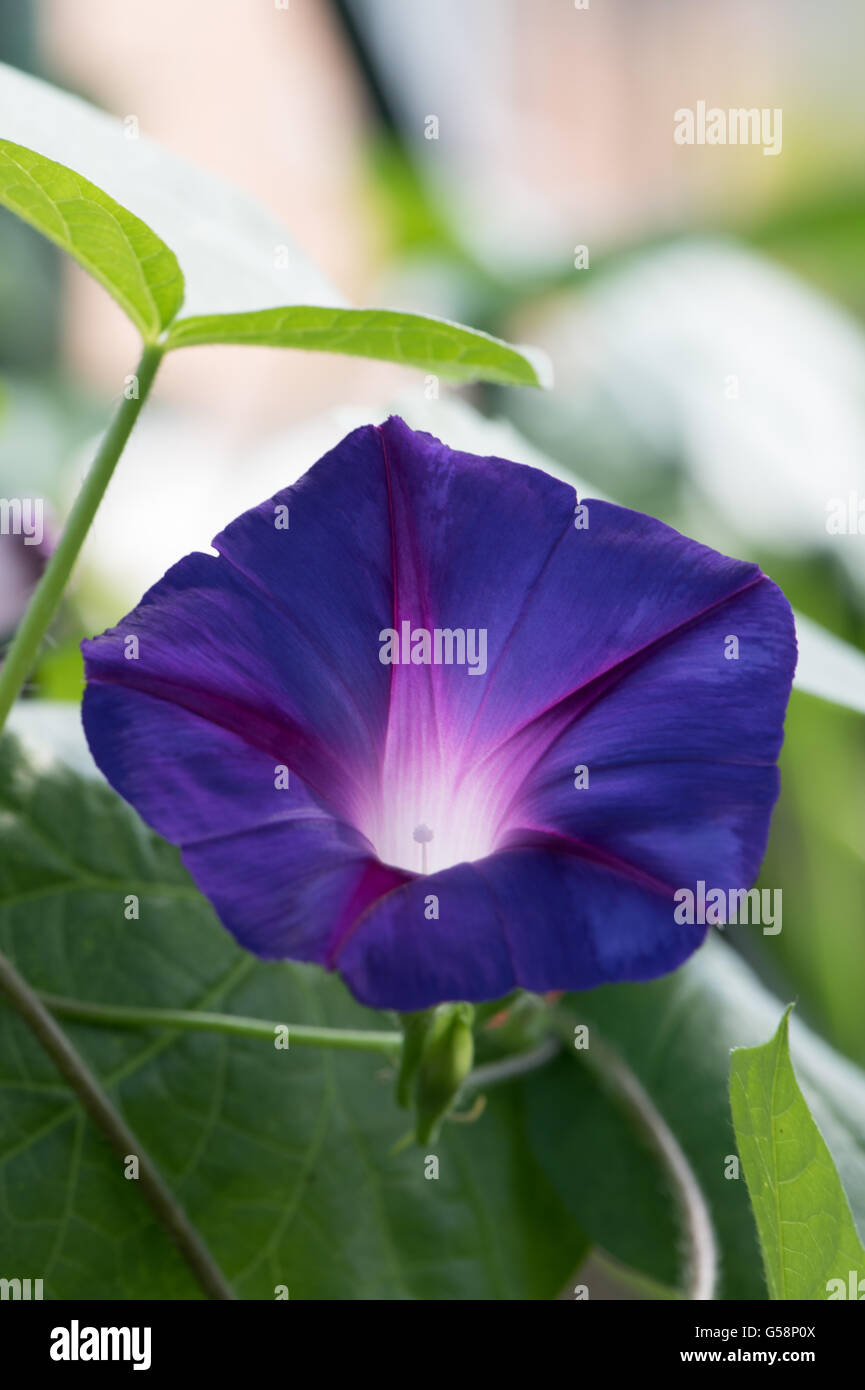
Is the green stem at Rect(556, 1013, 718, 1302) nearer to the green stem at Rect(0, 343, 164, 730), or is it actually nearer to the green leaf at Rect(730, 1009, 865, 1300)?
the green leaf at Rect(730, 1009, 865, 1300)

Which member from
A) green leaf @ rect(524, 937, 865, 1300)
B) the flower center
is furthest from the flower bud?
green leaf @ rect(524, 937, 865, 1300)

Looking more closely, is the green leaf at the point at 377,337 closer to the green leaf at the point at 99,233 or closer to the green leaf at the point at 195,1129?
the green leaf at the point at 99,233

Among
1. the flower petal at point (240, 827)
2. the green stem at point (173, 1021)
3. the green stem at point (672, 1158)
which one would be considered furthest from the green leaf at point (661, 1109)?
the flower petal at point (240, 827)

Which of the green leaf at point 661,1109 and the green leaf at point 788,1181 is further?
the green leaf at point 661,1109

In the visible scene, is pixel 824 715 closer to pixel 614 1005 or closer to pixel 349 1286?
pixel 614 1005

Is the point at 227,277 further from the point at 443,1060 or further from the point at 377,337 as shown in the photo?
the point at 443,1060
